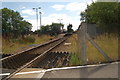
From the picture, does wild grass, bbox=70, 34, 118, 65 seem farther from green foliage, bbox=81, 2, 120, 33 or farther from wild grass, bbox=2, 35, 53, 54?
wild grass, bbox=2, 35, 53, 54

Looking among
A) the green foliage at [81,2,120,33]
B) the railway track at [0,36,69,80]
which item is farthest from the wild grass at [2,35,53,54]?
the green foliage at [81,2,120,33]

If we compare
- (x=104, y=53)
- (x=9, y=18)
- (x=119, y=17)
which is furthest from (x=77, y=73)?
(x=9, y=18)

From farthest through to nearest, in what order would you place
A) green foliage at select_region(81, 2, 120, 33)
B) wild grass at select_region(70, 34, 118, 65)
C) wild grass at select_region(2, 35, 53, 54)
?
wild grass at select_region(2, 35, 53, 54) < green foliage at select_region(81, 2, 120, 33) < wild grass at select_region(70, 34, 118, 65)

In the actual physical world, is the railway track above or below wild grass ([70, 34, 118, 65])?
below

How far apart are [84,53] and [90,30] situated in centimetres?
117

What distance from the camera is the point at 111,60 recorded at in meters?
9.15

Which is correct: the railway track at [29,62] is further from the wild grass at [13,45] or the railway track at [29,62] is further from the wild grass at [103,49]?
the wild grass at [13,45]

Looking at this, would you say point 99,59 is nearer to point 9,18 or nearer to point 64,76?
point 64,76

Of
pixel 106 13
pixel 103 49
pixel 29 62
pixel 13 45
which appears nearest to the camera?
pixel 103 49

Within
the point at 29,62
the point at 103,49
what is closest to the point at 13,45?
the point at 29,62

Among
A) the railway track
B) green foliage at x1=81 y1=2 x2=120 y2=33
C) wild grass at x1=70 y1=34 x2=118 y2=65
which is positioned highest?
green foliage at x1=81 y1=2 x2=120 y2=33

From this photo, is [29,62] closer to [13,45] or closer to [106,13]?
[106,13]

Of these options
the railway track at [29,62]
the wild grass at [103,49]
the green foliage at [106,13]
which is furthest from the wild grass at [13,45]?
the wild grass at [103,49]

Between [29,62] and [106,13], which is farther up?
[106,13]
